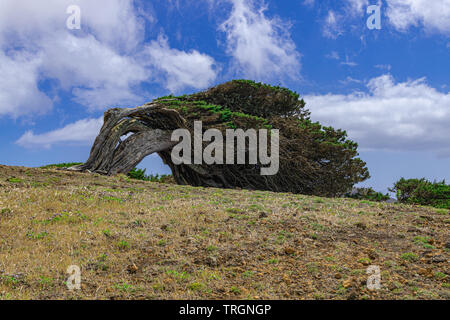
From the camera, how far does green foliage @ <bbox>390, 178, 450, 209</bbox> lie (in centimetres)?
1775

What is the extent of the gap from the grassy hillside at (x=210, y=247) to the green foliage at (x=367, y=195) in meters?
8.41

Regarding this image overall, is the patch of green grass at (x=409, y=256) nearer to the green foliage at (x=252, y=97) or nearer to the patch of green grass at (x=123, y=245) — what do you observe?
the patch of green grass at (x=123, y=245)

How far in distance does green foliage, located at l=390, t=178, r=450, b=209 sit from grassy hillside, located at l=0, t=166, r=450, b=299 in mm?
7755

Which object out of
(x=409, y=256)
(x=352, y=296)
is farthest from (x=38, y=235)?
(x=409, y=256)

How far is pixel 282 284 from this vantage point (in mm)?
5430

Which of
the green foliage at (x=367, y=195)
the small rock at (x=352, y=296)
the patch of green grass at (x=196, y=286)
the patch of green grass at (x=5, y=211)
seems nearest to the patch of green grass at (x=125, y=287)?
the patch of green grass at (x=196, y=286)

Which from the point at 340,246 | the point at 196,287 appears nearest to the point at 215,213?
the point at 340,246

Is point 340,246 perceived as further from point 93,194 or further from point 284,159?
point 284,159

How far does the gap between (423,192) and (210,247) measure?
14834 millimetres

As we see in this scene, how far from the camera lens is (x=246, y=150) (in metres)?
19.3

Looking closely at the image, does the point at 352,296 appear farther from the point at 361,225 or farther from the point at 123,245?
the point at 123,245

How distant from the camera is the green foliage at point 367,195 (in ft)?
62.8
